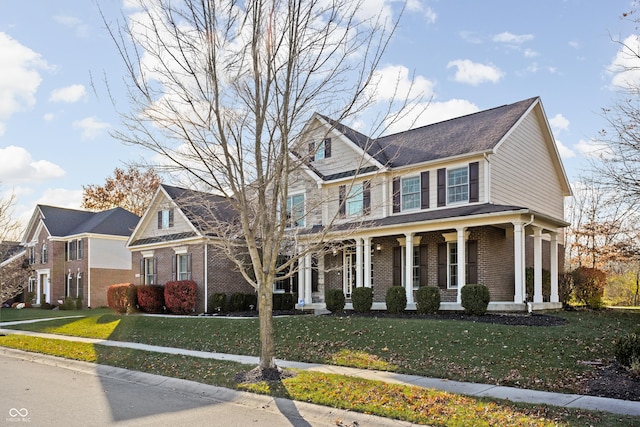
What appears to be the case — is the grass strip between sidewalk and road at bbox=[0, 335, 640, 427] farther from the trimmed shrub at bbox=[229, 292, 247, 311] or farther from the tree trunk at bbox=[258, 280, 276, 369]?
the trimmed shrub at bbox=[229, 292, 247, 311]

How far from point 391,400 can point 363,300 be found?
1212cm

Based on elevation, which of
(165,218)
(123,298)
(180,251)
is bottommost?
(123,298)

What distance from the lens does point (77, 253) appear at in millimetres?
39969

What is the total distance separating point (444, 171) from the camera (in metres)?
21.5

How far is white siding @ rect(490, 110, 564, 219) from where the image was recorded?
828 inches

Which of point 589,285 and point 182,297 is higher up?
point 589,285

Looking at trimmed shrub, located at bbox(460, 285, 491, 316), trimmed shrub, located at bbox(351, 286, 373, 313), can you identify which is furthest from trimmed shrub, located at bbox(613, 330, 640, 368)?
trimmed shrub, located at bbox(351, 286, 373, 313)

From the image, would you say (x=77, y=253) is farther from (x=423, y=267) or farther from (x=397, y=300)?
(x=397, y=300)

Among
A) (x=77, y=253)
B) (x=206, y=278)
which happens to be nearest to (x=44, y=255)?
(x=77, y=253)

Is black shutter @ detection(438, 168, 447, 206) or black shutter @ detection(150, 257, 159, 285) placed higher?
black shutter @ detection(438, 168, 447, 206)

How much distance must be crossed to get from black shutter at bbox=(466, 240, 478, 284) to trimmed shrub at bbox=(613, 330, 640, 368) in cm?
1030

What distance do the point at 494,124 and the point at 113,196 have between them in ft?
141

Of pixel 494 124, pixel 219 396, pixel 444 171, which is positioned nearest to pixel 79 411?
pixel 219 396

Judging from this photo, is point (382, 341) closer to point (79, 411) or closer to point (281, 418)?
point (281, 418)
